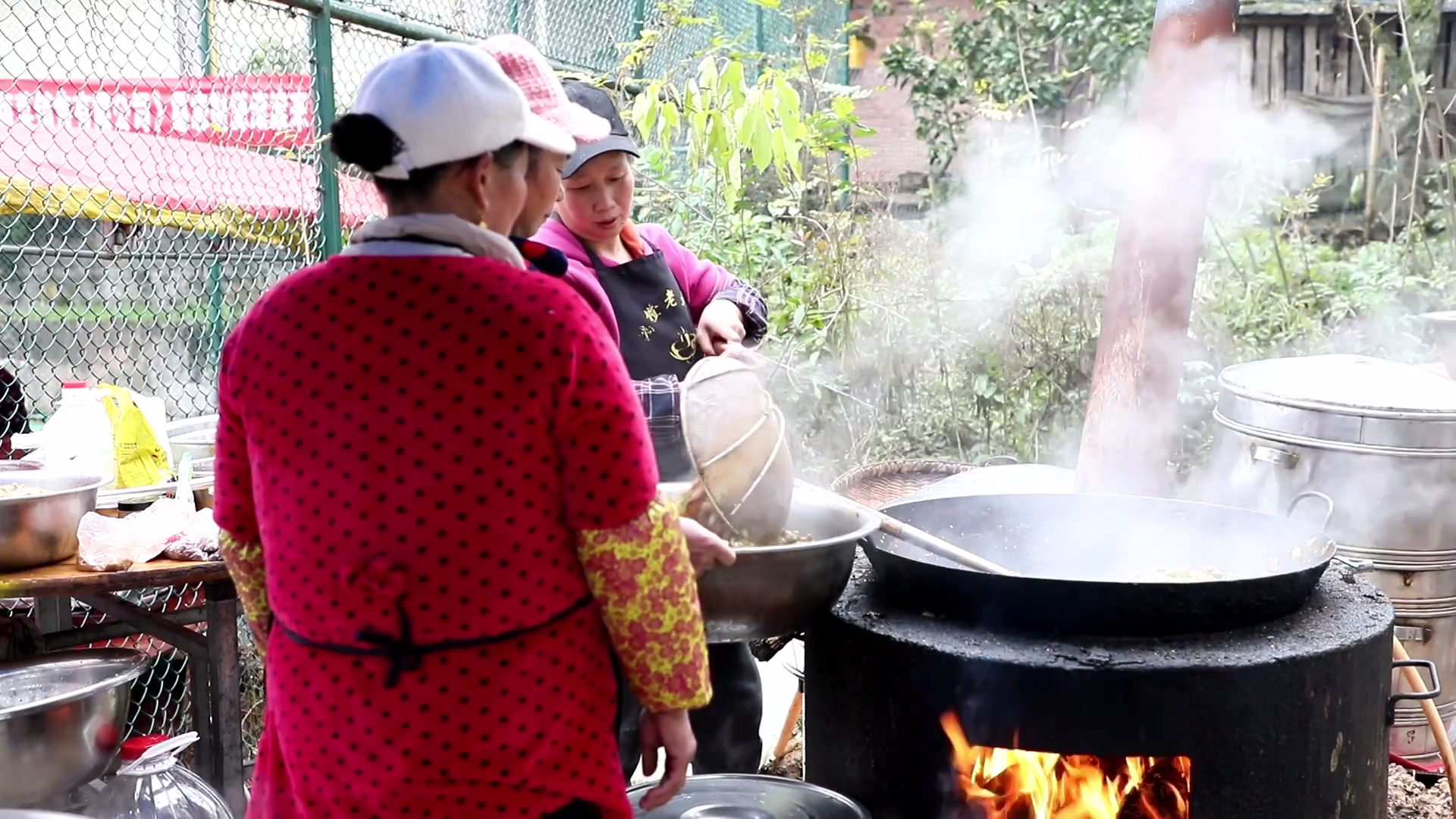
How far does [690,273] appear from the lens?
346 cm

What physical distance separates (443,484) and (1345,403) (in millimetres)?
3575

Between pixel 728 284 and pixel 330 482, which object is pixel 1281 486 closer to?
pixel 728 284

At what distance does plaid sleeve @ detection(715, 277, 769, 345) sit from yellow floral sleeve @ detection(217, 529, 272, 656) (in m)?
1.71

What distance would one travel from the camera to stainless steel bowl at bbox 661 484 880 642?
2324 millimetres

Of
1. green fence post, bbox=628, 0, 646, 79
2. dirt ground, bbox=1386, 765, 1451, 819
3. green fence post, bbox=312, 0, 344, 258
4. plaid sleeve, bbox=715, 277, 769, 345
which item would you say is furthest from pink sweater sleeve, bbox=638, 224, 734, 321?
green fence post, bbox=628, 0, 646, 79

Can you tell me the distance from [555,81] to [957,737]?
1.61 m

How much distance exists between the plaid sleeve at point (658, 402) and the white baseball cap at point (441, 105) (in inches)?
45.7

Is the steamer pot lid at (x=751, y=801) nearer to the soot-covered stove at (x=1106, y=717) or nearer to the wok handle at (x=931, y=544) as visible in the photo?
the soot-covered stove at (x=1106, y=717)

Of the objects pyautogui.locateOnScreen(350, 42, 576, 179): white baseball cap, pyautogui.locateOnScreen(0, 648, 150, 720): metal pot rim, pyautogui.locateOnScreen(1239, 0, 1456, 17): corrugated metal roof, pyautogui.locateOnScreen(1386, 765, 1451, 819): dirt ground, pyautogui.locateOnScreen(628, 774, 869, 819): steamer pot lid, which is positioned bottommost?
pyautogui.locateOnScreen(1386, 765, 1451, 819): dirt ground

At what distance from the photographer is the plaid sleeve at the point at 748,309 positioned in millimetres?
3400

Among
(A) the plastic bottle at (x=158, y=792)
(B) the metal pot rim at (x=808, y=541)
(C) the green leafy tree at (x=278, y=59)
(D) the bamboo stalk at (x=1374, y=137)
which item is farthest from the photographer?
(D) the bamboo stalk at (x=1374, y=137)

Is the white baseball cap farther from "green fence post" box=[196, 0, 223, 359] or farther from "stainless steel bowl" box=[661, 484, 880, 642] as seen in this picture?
"green fence post" box=[196, 0, 223, 359]

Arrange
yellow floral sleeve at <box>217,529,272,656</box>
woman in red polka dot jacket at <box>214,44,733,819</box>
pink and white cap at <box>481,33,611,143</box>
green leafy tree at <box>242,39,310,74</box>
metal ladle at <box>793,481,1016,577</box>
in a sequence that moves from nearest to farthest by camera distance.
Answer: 1. woman in red polka dot jacket at <box>214,44,733,819</box>
2. yellow floral sleeve at <box>217,529,272,656</box>
3. pink and white cap at <box>481,33,611,143</box>
4. metal ladle at <box>793,481,1016,577</box>
5. green leafy tree at <box>242,39,310,74</box>

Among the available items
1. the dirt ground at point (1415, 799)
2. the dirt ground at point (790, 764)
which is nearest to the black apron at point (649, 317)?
the dirt ground at point (790, 764)
